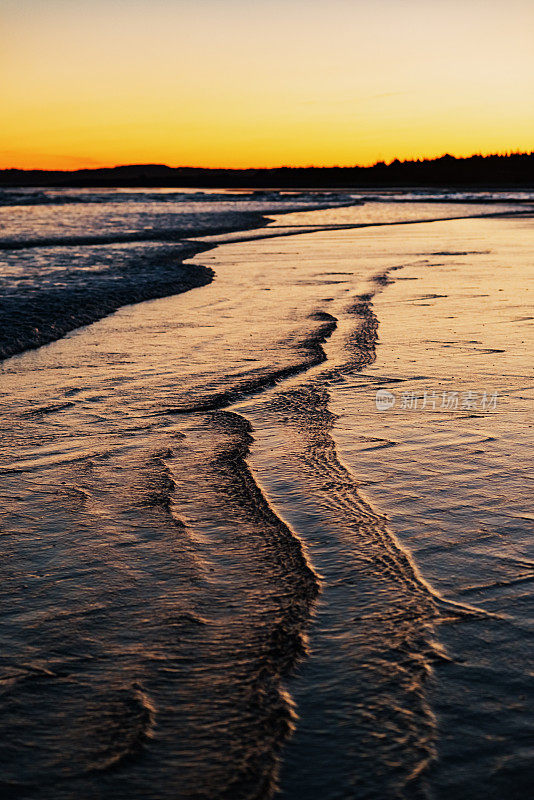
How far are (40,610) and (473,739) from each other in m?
1.58

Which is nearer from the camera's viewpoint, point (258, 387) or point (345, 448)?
point (345, 448)

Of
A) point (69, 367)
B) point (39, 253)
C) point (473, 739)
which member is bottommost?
point (473, 739)

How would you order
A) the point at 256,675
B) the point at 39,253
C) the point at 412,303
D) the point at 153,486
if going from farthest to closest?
the point at 39,253
the point at 412,303
the point at 153,486
the point at 256,675

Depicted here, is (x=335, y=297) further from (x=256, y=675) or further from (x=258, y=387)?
(x=256, y=675)

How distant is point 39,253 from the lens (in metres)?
17.4

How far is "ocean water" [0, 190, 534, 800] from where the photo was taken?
6.84ft

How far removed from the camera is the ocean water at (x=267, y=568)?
2.09 m

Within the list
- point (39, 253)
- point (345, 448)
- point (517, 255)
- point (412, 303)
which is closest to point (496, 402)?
point (345, 448)

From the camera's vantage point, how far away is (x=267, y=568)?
10.0 ft

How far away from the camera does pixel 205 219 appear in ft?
104

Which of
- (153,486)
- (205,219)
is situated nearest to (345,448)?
(153,486)

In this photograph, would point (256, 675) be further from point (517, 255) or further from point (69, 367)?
point (517, 255)

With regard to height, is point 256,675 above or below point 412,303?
below

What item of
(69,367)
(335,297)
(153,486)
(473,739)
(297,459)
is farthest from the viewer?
(335,297)
